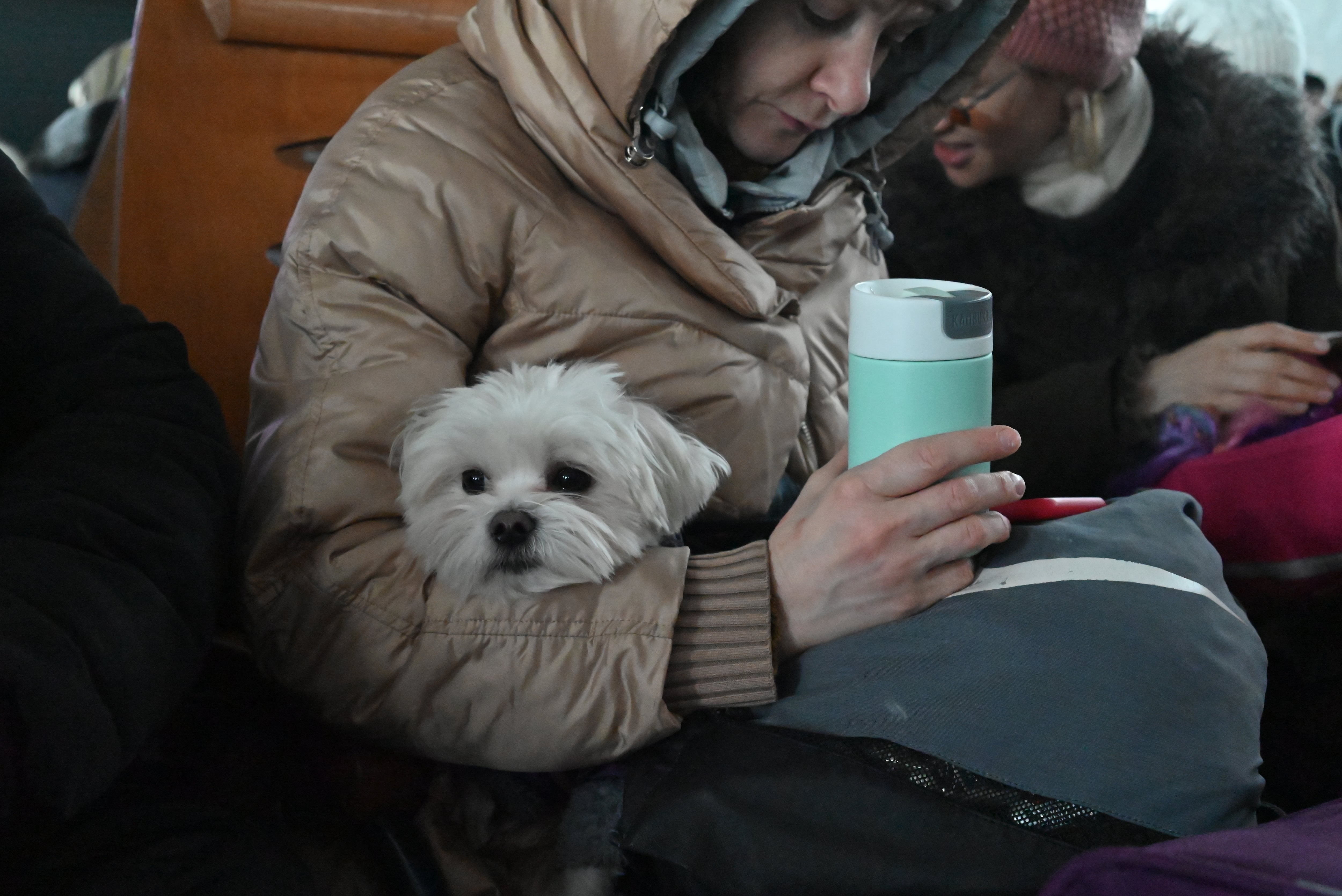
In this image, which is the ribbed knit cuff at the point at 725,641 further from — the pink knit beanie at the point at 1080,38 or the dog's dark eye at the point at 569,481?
the pink knit beanie at the point at 1080,38

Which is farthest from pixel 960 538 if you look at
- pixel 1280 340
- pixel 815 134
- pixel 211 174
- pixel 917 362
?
pixel 211 174

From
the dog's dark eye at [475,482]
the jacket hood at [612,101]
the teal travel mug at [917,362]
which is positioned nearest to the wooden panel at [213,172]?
the jacket hood at [612,101]

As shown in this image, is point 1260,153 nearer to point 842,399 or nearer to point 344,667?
point 842,399

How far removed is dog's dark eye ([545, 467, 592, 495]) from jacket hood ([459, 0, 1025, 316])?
21 centimetres

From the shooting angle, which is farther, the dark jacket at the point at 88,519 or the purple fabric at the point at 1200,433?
the purple fabric at the point at 1200,433

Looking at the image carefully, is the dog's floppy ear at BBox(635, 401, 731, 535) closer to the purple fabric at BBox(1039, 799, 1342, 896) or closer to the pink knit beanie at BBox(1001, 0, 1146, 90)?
the purple fabric at BBox(1039, 799, 1342, 896)

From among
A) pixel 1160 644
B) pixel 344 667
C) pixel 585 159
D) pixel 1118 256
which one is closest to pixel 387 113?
pixel 585 159

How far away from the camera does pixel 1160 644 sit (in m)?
0.74

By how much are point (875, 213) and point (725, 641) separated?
0.64 m

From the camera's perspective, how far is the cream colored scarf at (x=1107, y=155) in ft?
4.65

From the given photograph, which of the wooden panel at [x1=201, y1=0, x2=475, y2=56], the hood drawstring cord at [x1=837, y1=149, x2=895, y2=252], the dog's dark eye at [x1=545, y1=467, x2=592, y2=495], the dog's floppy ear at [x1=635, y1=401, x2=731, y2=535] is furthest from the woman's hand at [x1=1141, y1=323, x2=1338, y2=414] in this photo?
the wooden panel at [x1=201, y1=0, x2=475, y2=56]

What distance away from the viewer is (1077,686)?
0.73m

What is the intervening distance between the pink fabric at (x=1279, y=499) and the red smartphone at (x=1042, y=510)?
212 millimetres

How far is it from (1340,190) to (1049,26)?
59 cm
